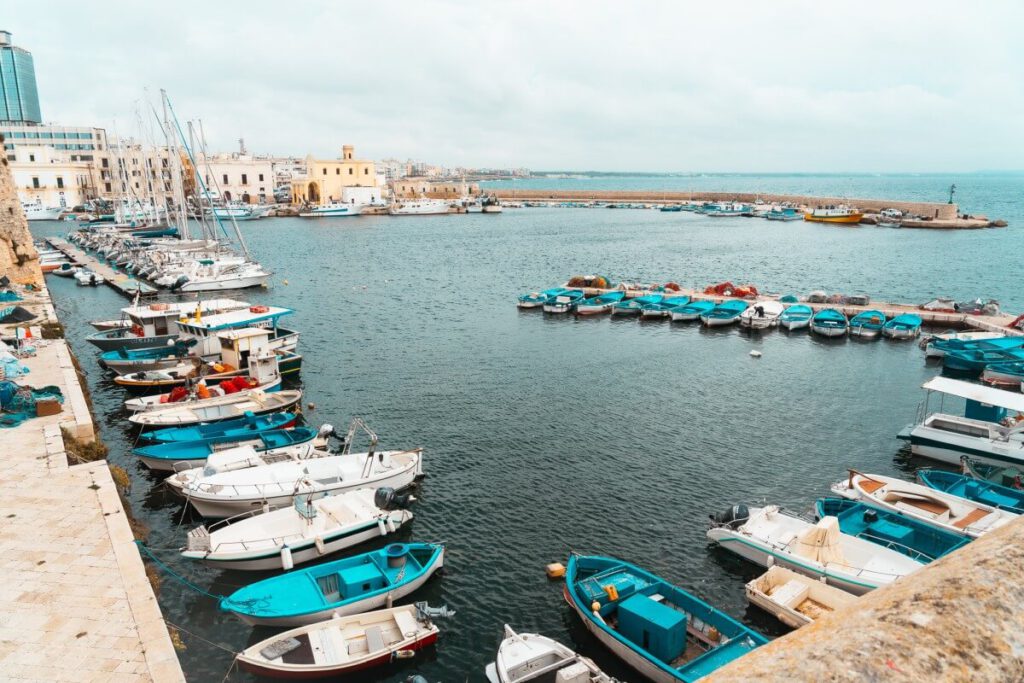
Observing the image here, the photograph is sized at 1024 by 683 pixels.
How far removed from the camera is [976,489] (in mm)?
21547

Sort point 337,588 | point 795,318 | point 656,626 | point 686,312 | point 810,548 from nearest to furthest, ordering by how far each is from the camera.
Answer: point 656,626 < point 337,588 < point 810,548 < point 795,318 < point 686,312

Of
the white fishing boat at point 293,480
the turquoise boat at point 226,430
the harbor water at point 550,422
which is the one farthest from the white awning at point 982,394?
the turquoise boat at point 226,430

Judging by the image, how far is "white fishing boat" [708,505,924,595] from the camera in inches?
675

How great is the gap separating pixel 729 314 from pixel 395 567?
38232 mm

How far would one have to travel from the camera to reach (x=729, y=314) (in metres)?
49.2

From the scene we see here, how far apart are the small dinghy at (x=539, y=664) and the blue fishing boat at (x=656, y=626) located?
1.02m

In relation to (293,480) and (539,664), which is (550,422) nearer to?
(293,480)

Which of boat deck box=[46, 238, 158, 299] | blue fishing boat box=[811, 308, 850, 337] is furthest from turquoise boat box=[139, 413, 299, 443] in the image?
blue fishing boat box=[811, 308, 850, 337]

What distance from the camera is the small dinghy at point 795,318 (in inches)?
1854

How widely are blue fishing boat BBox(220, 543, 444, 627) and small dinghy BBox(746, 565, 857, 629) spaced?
28.9 feet

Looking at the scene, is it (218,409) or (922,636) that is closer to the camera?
(922,636)

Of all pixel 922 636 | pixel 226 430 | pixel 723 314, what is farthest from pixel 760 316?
pixel 922 636

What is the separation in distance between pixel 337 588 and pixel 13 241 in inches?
2009

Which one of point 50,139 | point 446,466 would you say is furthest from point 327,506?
point 50,139
